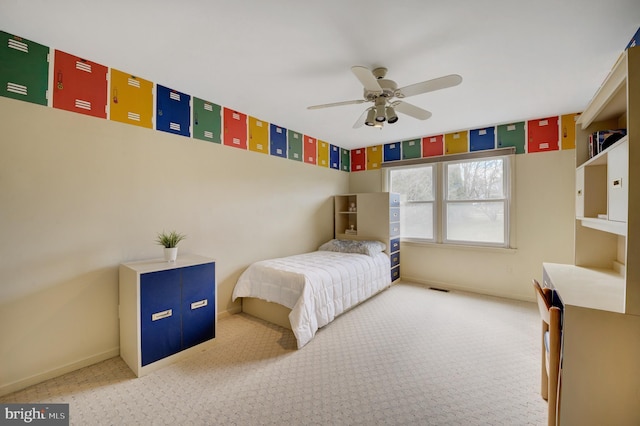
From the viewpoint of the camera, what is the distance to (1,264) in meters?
1.86

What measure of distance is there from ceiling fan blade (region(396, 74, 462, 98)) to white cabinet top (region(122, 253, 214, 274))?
2407 millimetres

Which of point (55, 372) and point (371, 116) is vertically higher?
point (371, 116)

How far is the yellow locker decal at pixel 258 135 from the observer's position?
3.62 m

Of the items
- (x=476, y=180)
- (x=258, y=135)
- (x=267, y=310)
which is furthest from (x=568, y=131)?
(x=267, y=310)

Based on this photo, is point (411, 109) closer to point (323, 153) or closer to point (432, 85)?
point (432, 85)

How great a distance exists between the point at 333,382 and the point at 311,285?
95cm

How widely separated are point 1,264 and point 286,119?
314cm

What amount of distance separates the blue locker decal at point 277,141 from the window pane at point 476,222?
295cm

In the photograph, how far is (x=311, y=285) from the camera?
Answer: 9.05ft

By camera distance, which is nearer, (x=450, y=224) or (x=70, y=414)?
(x=70, y=414)

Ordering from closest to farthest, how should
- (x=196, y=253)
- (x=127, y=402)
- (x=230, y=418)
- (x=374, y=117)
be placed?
1. (x=230, y=418)
2. (x=127, y=402)
3. (x=374, y=117)
4. (x=196, y=253)

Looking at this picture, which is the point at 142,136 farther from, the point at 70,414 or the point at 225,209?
the point at 70,414

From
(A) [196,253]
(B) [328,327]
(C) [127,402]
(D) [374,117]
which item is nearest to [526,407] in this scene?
(B) [328,327]

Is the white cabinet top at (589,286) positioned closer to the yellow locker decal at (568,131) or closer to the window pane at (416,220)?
Answer: the yellow locker decal at (568,131)
